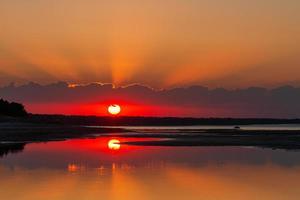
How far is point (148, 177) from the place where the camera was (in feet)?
80.3

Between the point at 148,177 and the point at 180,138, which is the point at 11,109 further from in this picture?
the point at 148,177

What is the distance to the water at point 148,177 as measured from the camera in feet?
64.7

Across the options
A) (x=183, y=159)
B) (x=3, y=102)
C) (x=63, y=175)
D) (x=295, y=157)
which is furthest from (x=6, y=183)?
(x=3, y=102)

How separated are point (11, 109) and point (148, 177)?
83.6 metres

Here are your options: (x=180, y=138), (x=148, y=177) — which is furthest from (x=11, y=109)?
(x=148, y=177)

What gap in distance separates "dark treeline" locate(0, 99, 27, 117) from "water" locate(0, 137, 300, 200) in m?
66.2

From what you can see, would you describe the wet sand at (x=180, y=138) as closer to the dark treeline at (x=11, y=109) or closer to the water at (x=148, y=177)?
the water at (x=148, y=177)

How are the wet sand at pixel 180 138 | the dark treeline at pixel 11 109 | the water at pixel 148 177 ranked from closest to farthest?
the water at pixel 148 177 → the wet sand at pixel 180 138 → the dark treeline at pixel 11 109

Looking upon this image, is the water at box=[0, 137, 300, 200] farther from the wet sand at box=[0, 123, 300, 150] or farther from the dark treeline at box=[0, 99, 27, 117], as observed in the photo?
the dark treeline at box=[0, 99, 27, 117]

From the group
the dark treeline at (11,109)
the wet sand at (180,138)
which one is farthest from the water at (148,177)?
the dark treeline at (11,109)

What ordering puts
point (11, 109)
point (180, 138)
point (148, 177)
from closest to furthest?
point (148, 177) → point (180, 138) → point (11, 109)

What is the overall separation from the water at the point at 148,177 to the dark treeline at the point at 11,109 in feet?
217

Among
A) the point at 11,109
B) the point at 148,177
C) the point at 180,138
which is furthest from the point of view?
the point at 11,109

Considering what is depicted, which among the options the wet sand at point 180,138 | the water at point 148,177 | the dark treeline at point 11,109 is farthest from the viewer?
the dark treeline at point 11,109
